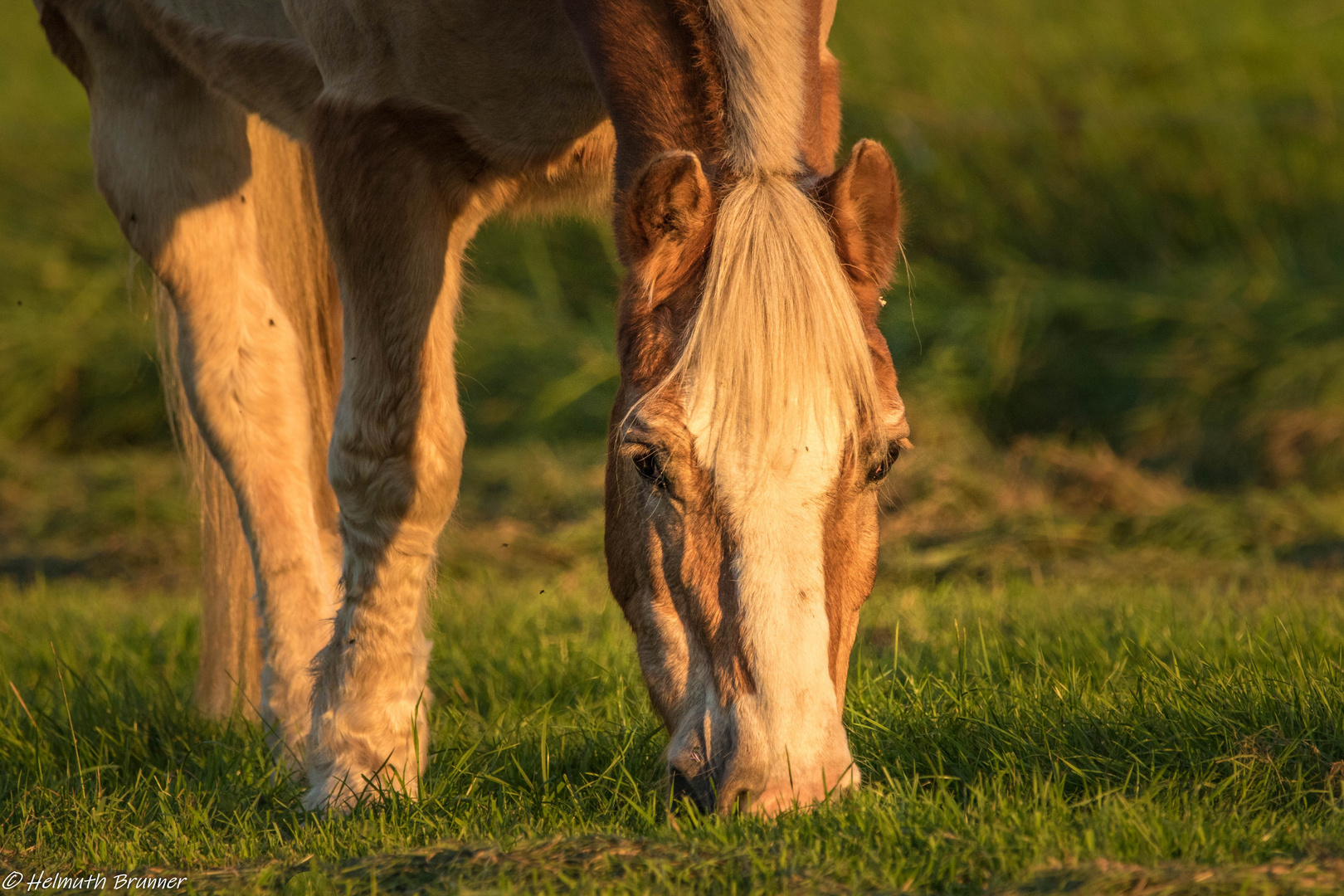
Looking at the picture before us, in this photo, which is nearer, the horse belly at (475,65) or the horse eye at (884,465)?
the horse eye at (884,465)

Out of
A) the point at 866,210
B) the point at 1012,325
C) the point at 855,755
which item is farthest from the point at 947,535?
the point at 866,210

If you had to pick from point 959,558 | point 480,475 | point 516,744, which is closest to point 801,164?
point 516,744

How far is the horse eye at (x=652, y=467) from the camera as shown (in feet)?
7.23

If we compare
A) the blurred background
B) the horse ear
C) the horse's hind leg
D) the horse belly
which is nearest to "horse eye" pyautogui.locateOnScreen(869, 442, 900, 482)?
the horse ear

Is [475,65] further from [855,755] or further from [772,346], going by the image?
[855,755]

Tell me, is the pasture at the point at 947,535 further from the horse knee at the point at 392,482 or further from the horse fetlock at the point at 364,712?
the horse knee at the point at 392,482

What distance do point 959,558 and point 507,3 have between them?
10.1ft

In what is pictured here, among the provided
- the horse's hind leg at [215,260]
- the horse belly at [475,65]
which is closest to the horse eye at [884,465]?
the horse belly at [475,65]

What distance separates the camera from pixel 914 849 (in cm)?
201

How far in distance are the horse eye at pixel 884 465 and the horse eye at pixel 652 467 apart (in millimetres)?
353

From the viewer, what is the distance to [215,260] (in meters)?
3.76

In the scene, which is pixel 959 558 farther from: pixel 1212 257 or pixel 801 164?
pixel 1212 257

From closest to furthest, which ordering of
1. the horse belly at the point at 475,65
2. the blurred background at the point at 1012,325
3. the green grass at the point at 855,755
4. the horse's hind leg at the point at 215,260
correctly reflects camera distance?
the green grass at the point at 855,755 < the horse belly at the point at 475,65 < the horse's hind leg at the point at 215,260 < the blurred background at the point at 1012,325

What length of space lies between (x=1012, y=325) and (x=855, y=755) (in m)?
5.14
